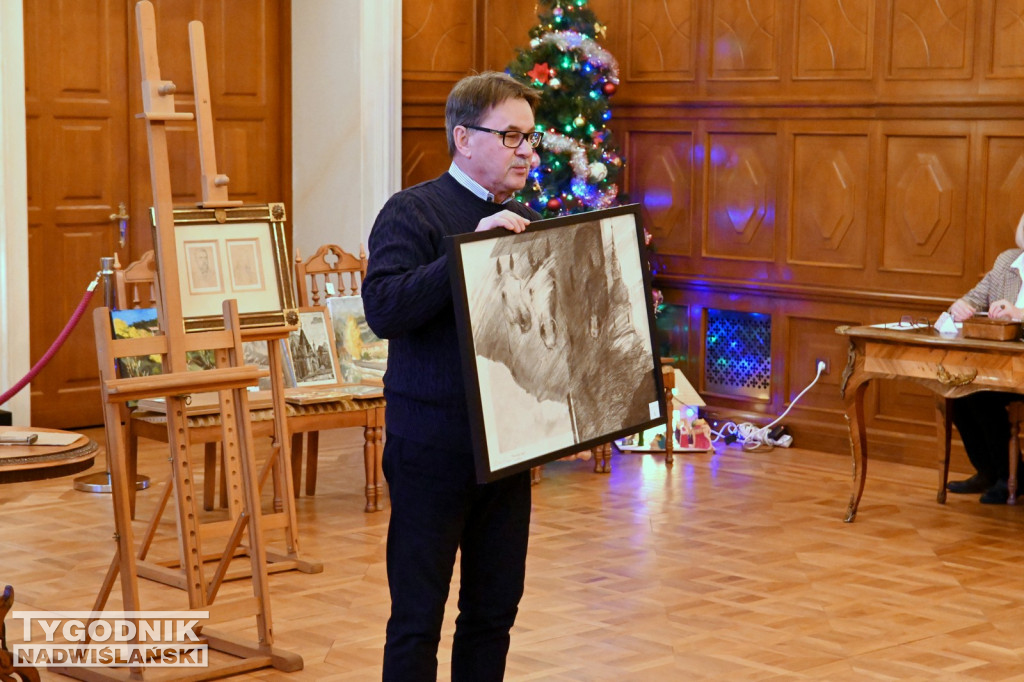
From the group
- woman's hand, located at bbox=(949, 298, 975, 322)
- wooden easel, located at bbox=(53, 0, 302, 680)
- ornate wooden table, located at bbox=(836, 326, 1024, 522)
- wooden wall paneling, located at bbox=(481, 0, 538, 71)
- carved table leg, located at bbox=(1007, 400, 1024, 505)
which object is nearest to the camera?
wooden easel, located at bbox=(53, 0, 302, 680)

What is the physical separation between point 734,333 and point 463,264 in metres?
6.01

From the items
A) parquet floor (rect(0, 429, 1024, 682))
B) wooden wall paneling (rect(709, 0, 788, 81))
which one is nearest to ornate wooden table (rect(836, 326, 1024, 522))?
parquet floor (rect(0, 429, 1024, 682))

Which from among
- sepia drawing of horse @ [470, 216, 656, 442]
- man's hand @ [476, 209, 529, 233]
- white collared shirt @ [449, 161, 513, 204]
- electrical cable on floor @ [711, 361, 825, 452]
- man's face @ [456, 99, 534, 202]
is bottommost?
electrical cable on floor @ [711, 361, 825, 452]

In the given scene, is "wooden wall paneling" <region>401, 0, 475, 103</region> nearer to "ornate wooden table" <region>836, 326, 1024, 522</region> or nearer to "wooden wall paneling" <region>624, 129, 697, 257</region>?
"wooden wall paneling" <region>624, 129, 697, 257</region>

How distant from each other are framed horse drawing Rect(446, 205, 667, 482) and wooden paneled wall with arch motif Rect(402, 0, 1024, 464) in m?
4.84

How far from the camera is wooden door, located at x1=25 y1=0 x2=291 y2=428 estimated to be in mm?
8031

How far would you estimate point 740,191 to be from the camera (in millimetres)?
8586

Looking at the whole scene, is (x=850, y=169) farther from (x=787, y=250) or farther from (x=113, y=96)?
(x=113, y=96)

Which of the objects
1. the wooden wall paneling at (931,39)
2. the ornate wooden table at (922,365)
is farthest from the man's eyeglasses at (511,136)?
the wooden wall paneling at (931,39)

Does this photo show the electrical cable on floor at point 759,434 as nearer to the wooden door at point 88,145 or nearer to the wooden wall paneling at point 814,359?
the wooden wall paneling at point 814,359

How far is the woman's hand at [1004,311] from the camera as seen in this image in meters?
6.23

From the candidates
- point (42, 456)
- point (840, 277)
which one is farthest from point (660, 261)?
point (42, 456)

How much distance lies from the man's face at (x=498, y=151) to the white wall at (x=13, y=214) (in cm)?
505

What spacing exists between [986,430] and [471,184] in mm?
4606
